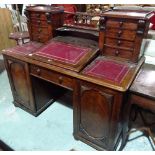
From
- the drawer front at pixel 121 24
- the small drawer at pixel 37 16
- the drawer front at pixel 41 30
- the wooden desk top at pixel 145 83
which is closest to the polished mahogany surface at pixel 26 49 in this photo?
the drawer front at pixel 41 30

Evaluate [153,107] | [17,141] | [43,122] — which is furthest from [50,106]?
[153,107]

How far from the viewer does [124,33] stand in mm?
1375

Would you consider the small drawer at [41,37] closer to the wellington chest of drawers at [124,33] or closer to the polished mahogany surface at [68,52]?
the polished mahogany surface at [68,52]

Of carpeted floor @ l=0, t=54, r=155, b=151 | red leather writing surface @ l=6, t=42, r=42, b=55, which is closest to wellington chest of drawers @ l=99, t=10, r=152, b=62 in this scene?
red leather writing surface @ l=6, t=42, r=42, b=55

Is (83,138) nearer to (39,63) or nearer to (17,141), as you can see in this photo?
(17,141)

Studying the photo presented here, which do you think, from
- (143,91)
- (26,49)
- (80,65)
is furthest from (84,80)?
(26,49)

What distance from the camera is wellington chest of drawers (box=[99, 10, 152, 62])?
1287 millimetres

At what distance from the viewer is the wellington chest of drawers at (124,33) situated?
1.29 meters

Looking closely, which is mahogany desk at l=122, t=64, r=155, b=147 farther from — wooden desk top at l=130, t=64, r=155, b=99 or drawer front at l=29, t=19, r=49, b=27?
drawer front at l=29, t=19, r=49, b=27

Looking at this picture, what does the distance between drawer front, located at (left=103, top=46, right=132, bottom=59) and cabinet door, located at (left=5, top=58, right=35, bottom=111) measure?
783 mm

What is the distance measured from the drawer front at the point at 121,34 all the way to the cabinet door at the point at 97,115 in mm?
454

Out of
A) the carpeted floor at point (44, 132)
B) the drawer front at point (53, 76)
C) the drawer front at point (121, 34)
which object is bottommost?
the carpeted floor at point (44, 132)

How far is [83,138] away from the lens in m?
1.72

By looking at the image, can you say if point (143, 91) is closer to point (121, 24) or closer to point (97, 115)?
point (97, 115)
